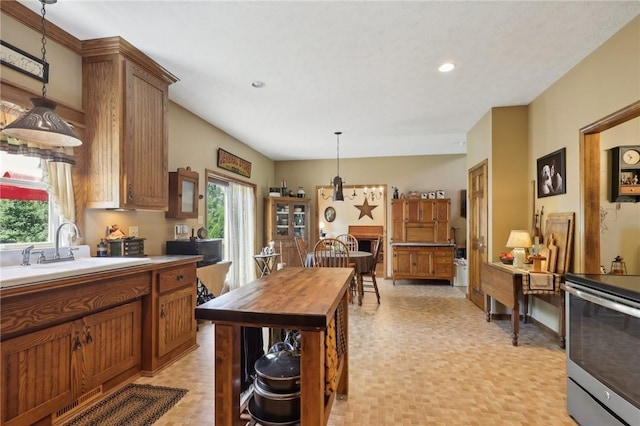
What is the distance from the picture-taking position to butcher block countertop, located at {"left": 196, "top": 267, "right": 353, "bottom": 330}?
1214 mm

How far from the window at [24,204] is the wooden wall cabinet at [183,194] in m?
1.15

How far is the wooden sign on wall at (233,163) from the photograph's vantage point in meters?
4.74

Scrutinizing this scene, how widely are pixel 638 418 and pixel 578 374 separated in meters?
0.44

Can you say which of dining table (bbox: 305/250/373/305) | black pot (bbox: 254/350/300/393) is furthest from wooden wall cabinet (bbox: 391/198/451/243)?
black pot (bbox: 254/350/300/393)

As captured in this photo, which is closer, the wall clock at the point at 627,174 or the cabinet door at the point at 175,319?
the cabinet door at the point at 175,319

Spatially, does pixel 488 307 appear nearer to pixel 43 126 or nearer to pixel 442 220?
pixel 442 220

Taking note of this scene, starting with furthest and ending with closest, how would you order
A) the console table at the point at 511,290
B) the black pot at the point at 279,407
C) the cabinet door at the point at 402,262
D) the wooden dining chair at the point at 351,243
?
the cabinet door at the point at 402,262 → the wooden dining chair at the point at 351,243 → the console table at the point at 511,290 → the black pot at the point at 279,407

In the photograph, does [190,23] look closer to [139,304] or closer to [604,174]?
[139,304]

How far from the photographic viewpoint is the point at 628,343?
1517 millimetres

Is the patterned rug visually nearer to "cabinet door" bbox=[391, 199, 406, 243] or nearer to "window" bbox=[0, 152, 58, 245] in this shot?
"window" bbox=[0, 152, 58, 245]

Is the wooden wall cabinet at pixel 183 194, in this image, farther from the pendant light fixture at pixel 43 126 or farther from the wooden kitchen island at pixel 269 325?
the wooden kitchen island at pixel 269 325

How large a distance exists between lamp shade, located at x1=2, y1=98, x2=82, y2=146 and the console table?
3.79 m

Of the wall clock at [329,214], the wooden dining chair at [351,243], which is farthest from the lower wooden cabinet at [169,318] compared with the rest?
the wall clock at [329,214]

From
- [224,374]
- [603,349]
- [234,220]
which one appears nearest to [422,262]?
[234,220]
